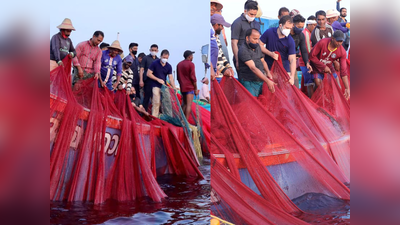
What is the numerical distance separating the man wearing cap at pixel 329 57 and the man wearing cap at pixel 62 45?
198 cm

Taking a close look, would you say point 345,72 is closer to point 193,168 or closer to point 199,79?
point 199,79

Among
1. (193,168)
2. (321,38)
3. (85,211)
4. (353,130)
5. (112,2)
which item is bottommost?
(85,211)

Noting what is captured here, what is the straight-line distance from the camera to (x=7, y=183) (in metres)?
2.69

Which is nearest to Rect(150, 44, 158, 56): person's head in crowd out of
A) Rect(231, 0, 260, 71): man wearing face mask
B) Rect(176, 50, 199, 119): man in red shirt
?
Rect(176, 50, 199, 119): man in red shirt

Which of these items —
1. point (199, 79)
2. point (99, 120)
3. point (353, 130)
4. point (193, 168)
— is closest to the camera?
point (353, 130)

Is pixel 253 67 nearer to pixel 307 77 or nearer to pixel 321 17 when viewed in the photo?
pixel 307 77

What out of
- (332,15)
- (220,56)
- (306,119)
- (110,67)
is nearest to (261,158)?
(306,119)

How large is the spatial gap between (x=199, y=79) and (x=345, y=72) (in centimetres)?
130

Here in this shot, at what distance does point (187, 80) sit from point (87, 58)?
936 millimetres

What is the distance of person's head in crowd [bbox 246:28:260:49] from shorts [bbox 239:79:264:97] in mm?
281

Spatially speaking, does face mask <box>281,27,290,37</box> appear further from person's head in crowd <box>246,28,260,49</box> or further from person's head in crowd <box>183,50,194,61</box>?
person's head in crowd <box>183,50,194,61</box>

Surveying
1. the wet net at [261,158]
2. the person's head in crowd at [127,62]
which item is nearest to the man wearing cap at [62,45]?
the person's head in crowd at [127,62]

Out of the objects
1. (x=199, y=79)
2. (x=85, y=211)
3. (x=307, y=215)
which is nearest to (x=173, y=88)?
(x=199, y=79)

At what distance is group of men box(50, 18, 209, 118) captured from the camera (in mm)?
3506
